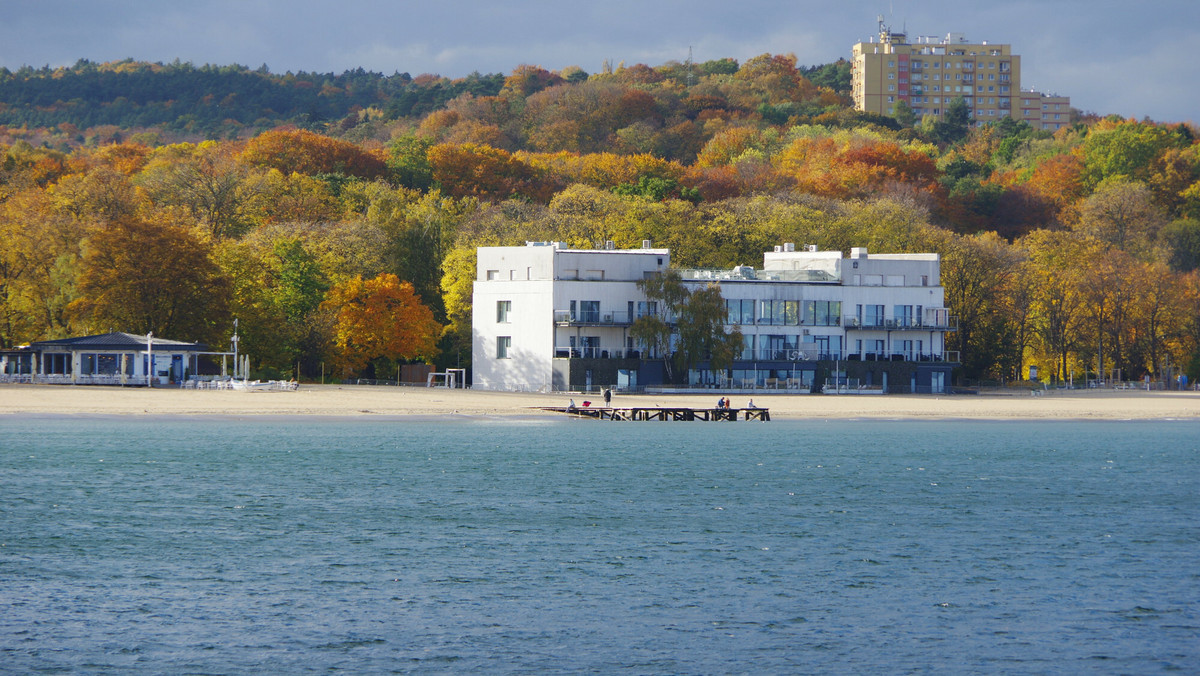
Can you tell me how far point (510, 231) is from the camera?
109688mm

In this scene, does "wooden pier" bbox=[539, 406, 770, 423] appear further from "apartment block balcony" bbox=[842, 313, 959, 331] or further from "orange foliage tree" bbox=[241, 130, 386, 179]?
"orange foliage tree" bbox=[241, 130, 386, 179]

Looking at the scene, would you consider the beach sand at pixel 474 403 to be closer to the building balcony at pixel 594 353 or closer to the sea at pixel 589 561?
the building balcony at pixel 594 353

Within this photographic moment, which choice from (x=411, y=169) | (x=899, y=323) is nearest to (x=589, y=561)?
(x=899, y=323)

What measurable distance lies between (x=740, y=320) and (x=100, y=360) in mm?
44162

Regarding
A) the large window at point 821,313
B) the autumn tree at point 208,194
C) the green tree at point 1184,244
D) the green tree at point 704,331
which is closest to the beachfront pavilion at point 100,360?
the autumn tree at point 208,194

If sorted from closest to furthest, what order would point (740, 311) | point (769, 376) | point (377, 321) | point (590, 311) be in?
point (590, 311)
point (377, 321)
point (740, 311)
point (769, 376)

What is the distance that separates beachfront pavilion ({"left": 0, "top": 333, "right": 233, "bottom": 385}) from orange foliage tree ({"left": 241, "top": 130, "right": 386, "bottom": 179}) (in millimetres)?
44777

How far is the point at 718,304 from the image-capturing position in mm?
93562

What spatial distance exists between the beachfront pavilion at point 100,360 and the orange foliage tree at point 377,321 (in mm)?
10242

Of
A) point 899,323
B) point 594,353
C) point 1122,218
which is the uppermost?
point 1122,218

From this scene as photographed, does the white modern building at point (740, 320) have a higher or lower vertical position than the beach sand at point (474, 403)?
higher

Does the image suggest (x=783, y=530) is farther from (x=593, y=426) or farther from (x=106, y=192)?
(x=106, y=192)

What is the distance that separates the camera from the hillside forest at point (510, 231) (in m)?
92.7

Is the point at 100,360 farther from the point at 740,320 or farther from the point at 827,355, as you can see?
the point at 827,355
